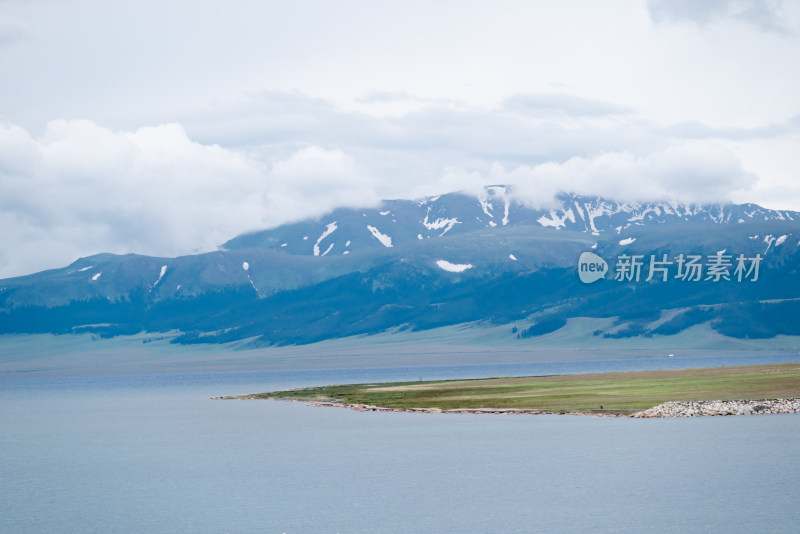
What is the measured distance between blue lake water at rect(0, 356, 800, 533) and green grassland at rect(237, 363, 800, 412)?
11174 millimetres

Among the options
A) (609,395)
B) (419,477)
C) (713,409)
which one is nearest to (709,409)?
(713,409)

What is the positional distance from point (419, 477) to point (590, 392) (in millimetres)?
58774

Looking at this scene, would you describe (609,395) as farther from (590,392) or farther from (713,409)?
(713,409)

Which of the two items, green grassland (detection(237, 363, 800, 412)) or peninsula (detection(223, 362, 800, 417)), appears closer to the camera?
peninsula (detection(223, 362, 800, 417))

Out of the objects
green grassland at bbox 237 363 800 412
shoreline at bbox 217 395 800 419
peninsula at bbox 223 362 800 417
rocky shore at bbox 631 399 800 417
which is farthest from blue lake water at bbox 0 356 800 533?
green grassland at bbox 237 363 800 412

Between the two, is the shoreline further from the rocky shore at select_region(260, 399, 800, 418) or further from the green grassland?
the green grassland

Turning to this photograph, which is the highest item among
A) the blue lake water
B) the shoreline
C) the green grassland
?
the green grassland

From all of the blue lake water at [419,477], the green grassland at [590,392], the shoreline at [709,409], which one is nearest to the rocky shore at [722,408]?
the shoreline at [709,409]

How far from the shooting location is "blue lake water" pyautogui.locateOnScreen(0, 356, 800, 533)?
51469mm

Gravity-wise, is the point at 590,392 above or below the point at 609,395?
above

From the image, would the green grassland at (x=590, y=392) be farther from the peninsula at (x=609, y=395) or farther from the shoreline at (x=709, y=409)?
the shoreline at (x=709, y=409)

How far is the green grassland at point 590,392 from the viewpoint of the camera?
10431 cm

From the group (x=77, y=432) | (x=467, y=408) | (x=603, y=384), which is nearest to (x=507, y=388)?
(x=603, y=384)

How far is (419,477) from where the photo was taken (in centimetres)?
6550
